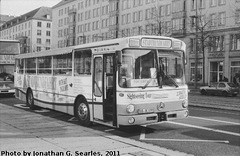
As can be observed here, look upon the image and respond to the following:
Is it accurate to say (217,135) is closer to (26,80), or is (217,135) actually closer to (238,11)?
(26,80)

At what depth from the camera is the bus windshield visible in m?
8.95

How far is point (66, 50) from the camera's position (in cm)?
1204

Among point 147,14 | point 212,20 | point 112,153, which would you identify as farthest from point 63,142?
point 147,14

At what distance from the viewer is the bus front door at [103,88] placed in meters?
9.66

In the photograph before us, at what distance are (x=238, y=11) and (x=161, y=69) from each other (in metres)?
36.5

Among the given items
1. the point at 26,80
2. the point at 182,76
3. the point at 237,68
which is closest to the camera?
the point at 182,76

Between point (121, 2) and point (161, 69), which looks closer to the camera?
point (161, 69)

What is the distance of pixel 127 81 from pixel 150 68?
0.77 m

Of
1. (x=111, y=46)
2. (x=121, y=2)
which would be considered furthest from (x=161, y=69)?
(x=121, y=2)

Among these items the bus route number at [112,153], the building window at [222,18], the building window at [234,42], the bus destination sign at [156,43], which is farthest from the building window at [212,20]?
the bus route number at [112,153]

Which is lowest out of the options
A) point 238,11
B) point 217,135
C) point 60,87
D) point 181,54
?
point 217,135

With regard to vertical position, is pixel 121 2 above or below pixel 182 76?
above

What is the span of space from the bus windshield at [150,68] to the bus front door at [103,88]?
62 cm

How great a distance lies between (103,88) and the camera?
988 cm
